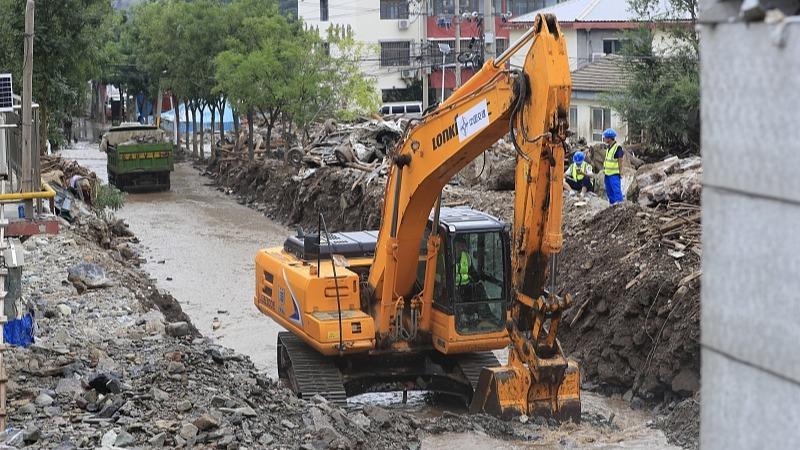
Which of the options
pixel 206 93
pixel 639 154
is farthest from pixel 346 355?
pixel 206 93

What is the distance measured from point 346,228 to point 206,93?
22.7 meters

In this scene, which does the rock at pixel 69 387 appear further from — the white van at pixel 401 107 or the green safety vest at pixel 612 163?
the white van at pixel 401 107

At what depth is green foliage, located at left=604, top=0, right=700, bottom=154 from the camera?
2986cm

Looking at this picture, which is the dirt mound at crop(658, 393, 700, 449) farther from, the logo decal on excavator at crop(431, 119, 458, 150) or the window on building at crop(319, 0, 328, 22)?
the window on building at crop(319, 0, 328, 22)

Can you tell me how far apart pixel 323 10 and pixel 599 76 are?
31636 mm

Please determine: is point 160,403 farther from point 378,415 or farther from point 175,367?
point 378,415

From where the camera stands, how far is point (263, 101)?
40.0 metres

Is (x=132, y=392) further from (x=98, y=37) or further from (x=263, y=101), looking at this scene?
(x=263, y=101)

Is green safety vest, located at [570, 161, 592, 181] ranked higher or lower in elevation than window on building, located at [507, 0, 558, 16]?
lower

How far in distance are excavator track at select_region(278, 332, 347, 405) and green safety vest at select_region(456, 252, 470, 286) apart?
1826mm

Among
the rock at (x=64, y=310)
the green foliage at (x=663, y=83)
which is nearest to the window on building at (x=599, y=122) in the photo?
the green foliage at (x=663, y=83)

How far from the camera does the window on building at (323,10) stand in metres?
67.4

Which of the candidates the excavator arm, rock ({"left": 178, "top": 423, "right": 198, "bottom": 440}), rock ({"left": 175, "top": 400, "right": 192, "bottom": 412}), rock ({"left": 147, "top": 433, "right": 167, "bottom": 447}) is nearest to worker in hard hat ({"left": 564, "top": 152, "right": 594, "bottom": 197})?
the excavator arm

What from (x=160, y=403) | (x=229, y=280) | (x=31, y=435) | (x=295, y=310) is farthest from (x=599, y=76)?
(x=31, y=435)
